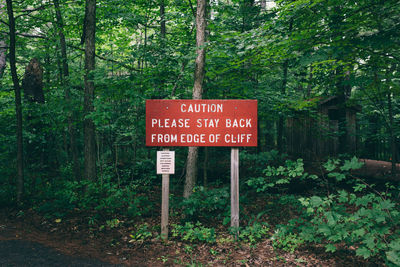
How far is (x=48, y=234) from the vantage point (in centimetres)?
523

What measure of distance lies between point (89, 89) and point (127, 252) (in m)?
4.62

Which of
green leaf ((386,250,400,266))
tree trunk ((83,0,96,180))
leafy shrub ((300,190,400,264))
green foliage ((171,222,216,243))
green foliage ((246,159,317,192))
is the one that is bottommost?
green foliage ((171,222,216,243))

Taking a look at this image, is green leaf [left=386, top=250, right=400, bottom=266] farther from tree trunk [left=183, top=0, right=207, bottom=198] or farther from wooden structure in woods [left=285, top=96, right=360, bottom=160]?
wooden structure in woods [left=285, top=96, right=360, bottom=160]

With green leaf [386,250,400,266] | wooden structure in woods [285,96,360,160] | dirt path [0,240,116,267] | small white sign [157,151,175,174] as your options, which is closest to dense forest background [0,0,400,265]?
green leaf [386,250,400,266]

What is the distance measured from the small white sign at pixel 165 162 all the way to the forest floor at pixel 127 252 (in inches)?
54.6

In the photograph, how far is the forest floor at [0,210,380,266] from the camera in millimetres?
4094

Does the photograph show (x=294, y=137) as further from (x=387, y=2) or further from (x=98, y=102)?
(x=98, y=102)

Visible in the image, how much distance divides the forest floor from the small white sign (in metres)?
1.39

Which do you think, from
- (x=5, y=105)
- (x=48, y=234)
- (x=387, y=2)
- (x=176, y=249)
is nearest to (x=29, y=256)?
(x=48, y=234)

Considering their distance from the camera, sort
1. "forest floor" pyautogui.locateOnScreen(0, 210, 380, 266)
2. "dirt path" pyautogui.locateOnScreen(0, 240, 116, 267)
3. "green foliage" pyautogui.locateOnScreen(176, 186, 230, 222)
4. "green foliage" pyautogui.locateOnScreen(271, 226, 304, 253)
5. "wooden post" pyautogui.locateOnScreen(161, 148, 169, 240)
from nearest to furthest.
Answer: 1. "dirt path" pyautogui.locateOnScreen(0, 240, 116, 267)
2. "forest floor" pyautogui.locateOnScreen(0, 210, 380, 266)
3. "green foliage" pyautogui.locateOnScreen(271, 226, 304, 253)
4. "wooden post" pyautogui.locateOnScreen(161, 148, 169, 240)
5. "green foliage" pyautogui.locateOnScreen(176, 186, 230, 222)

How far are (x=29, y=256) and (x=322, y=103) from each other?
15348mm

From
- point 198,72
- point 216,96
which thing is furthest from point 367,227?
point 216,96

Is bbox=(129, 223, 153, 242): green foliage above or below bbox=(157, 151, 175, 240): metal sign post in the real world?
below

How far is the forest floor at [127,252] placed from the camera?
4.09 m
